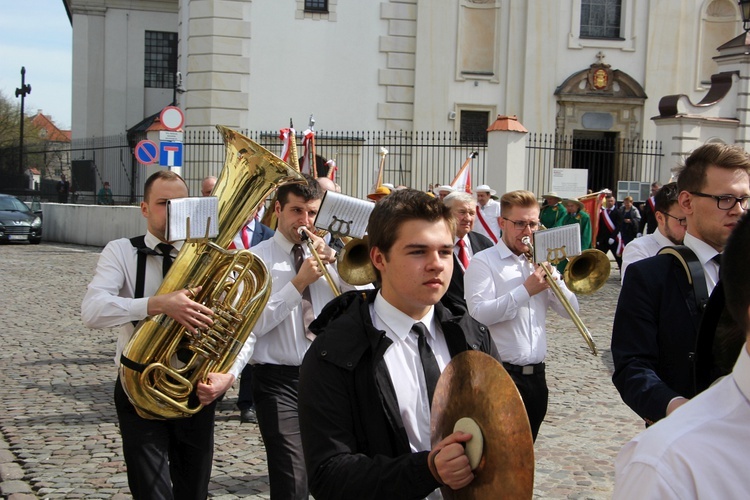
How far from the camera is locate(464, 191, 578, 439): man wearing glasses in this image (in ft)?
16.9

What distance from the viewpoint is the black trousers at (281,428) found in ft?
14.8

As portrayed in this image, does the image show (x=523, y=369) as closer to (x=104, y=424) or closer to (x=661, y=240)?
(x=661, y=240)

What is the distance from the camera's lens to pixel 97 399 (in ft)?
27.2

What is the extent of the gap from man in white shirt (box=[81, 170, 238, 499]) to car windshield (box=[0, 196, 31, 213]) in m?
25.8

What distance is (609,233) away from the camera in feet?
62.2

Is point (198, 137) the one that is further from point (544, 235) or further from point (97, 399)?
point (544, 235)

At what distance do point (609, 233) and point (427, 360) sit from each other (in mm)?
16743

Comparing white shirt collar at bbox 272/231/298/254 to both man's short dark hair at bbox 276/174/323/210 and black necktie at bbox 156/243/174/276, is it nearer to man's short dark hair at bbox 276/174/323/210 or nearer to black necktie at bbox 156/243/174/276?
man's short dark hair at bbox 276/174/323/210

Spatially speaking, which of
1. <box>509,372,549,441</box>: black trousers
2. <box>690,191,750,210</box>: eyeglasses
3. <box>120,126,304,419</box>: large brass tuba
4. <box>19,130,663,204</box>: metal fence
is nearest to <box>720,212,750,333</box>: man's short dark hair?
<box>690,191,750,210</box>: eyeglasses

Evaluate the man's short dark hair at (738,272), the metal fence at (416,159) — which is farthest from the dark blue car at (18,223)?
the man's short dark hair at (738,272)

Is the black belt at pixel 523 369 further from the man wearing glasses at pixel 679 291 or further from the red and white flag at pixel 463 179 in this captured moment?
the red and white flag at pixel 463 179

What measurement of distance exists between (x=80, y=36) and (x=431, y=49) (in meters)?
19.4

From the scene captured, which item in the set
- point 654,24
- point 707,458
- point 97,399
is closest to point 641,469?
point 707,458

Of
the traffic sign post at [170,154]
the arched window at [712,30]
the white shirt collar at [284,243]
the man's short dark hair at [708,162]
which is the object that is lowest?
the white shirt collar at [284,243]
